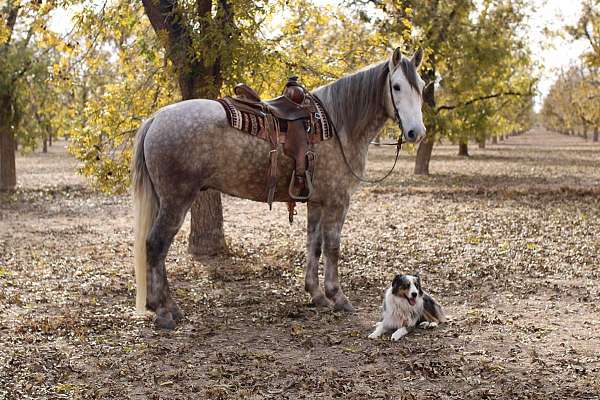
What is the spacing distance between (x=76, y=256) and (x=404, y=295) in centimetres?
579

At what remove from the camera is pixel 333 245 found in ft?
22.7

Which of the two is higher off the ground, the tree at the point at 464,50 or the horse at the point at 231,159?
the tree at the point at 464,50

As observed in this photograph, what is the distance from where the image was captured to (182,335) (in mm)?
6152

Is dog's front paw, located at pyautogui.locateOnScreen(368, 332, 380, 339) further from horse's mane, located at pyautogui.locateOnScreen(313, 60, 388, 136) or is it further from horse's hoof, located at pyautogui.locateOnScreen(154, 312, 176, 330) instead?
horse's mane, located at pyautogui.locateOnScreen(313, 60, 388, 136)

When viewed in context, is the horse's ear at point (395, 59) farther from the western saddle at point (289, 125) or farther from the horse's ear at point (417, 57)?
the western saddle at point (289, 125)

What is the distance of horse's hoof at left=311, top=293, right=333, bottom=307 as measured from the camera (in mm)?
7127

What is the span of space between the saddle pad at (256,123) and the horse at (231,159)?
0.06 metres

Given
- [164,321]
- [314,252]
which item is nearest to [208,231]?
[314,252]

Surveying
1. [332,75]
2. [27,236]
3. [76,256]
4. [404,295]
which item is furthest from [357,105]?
[27,236]

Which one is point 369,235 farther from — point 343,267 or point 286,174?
point 286,174

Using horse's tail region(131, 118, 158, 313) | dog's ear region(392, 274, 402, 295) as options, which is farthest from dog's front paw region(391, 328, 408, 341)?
horse's tail region(131, 118, 158, 313)

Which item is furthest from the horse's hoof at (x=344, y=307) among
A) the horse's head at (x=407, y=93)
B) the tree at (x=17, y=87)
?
the tree at (x=17, y=87)

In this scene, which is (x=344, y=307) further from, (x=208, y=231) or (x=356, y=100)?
(x=208, y=231)

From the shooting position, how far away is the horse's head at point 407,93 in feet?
20.6
